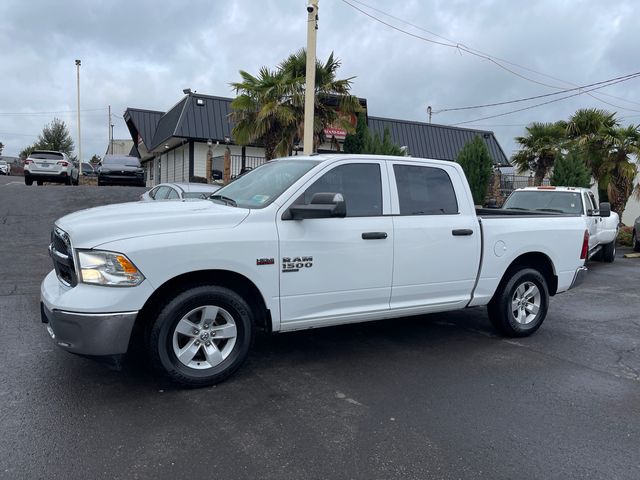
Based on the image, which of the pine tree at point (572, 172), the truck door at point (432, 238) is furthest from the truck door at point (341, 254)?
the pine tree at point (572, 172)

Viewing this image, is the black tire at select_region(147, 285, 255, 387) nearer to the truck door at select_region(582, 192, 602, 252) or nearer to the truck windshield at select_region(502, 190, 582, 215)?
the truck windshield at select_region(502, 190, 582, 215)

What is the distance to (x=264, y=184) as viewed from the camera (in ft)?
15.8

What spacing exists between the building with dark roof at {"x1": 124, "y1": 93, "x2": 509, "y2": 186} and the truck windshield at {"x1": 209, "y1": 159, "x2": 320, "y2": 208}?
11468 millimetres

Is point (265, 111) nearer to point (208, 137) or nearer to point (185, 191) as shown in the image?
point (185, 191)

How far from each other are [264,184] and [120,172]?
63.0 feet

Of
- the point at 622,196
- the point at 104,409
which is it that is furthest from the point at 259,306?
the point at 622,196

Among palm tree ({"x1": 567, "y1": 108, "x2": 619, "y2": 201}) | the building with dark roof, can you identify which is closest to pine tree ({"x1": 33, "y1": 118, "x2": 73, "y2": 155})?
the building with dark roof

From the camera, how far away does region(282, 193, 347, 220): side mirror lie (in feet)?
13.4

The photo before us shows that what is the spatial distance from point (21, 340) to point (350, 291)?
11.1 ft

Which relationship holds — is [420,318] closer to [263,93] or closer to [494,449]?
[494,449]

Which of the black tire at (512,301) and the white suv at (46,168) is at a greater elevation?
the white suv at (46,168)

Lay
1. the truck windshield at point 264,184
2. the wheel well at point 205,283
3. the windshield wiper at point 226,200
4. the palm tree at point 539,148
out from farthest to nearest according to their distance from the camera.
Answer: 1. the palm tree at point 539,148
2. the windshield wiper at point 226,200
3. the truck windshield at point 264,184
4. the wheel well at point 205,283

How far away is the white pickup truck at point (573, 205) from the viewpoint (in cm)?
1092

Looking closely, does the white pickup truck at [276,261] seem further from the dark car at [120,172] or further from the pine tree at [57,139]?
the pine tree at [57,139]
